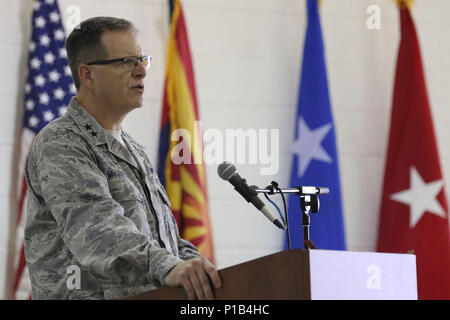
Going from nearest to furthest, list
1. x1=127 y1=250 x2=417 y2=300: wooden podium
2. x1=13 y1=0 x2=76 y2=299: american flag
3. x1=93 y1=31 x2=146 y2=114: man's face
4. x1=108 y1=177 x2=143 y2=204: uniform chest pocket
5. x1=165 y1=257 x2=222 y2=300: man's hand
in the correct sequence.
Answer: x1=127 y1=250 x2=417 y2=300: wooden podium
x1=165 y1=257 x2=222 y2=300: man's hand
x1=108 y1=177 x2=143 y2=204: uniform chest pocket
x1=93 y1=31 x2=146 y2=114: man's face
x1=13 y1=0 x2=76 y2=299: american flag

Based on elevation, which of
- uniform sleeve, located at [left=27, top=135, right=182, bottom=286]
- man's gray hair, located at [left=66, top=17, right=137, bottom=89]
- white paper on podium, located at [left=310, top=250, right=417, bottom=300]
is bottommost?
white paper on podium, located at [left=310, top=250, right=417, bottom=300]

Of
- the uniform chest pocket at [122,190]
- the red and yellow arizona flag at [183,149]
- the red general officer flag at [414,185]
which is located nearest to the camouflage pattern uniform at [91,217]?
the uniform chest pocket at [122,190]

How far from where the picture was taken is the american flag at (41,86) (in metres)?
4.56

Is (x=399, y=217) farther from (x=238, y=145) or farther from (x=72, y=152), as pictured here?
(x=72, y=152)

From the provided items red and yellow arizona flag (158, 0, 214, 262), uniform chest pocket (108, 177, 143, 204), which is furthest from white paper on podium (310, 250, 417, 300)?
red and yellow arizona flag (158, 0, 214, 262)

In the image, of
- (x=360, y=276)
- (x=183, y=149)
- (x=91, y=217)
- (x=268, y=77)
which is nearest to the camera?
(x=360, y=276)

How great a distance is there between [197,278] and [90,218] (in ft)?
1.60

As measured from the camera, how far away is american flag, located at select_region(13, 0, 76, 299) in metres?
4.56

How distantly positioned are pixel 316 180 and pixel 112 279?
2.90 meters

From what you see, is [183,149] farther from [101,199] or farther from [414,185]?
[101,199]

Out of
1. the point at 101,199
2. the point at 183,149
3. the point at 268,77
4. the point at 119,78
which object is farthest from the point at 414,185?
the point at 101,199

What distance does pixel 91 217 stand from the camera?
6.92 ft

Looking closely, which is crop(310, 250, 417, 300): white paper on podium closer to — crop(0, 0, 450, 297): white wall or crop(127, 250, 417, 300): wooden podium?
crop(127, 250, 417, 300): wooden podium

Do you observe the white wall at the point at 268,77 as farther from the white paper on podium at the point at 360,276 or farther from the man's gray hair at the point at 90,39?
the white paper on podium at the point at 360,276
